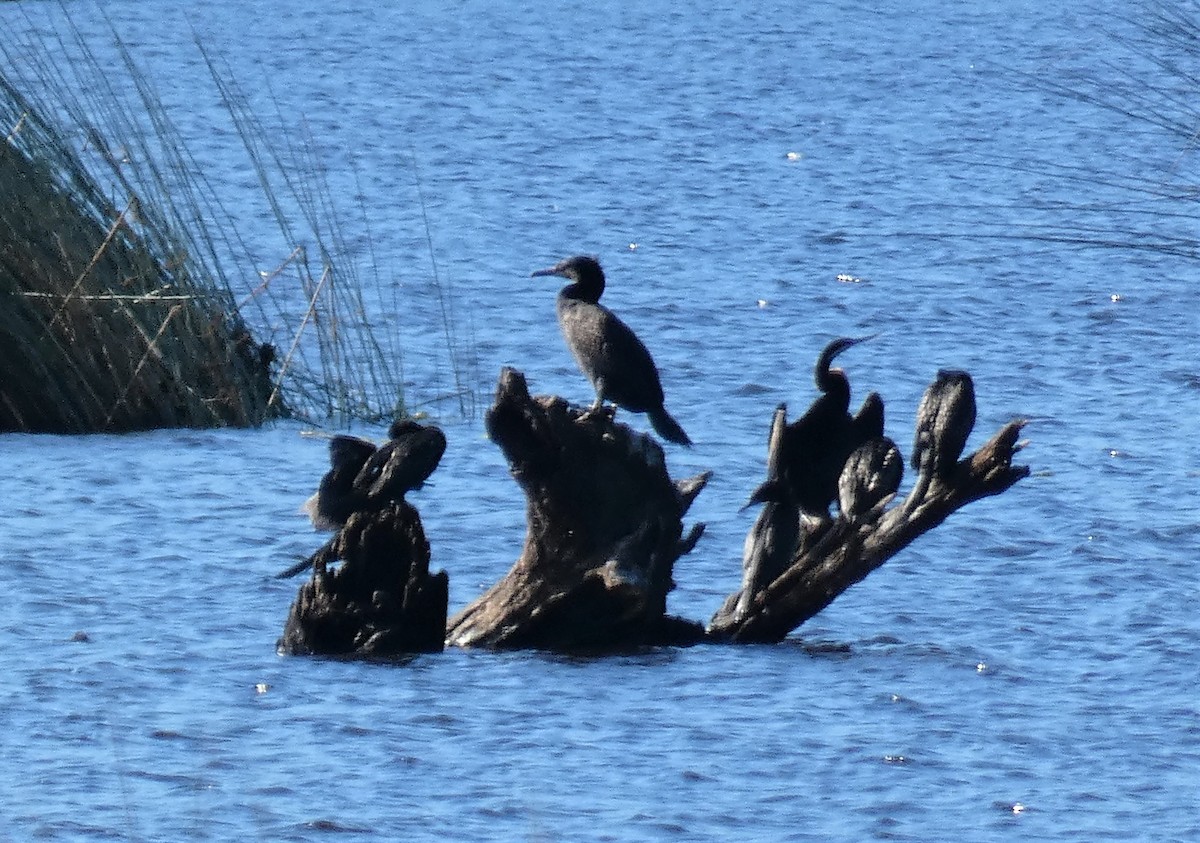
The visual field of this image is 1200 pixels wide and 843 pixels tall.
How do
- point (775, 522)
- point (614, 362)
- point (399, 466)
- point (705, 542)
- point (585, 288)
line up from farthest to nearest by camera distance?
point (705, 542) < point (585, 288) < point (614, 362) < point (775, 522) < point (399, 466)

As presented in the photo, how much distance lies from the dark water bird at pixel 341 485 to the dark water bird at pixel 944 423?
1505 millimetres

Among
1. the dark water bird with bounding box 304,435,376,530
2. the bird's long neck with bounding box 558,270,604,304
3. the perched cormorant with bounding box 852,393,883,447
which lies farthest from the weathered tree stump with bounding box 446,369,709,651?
the bird's long neck with bounding box 558,270,604,304

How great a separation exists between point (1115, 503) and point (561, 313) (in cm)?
258

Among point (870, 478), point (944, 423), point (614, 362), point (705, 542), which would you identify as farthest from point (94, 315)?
point (944, 423)

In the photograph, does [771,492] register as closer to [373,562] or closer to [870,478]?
[870,478]

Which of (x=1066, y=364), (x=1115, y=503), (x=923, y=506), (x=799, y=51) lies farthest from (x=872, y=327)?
(x=799, y=51)

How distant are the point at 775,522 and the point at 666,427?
642 millimetres

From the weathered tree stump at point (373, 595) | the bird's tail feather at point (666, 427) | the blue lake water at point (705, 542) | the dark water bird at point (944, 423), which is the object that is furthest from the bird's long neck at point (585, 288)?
the dark water bird at point (944, 423)

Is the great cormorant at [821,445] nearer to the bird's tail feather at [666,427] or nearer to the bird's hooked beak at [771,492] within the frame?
the bird's hooked beak at [771,492]

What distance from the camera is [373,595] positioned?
6.57 m

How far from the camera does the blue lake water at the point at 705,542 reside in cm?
553

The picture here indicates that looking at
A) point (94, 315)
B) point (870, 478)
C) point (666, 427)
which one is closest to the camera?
point (870, 478)

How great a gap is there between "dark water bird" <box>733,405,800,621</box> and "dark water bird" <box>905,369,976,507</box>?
0.55m

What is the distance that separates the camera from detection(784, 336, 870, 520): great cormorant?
680cm
